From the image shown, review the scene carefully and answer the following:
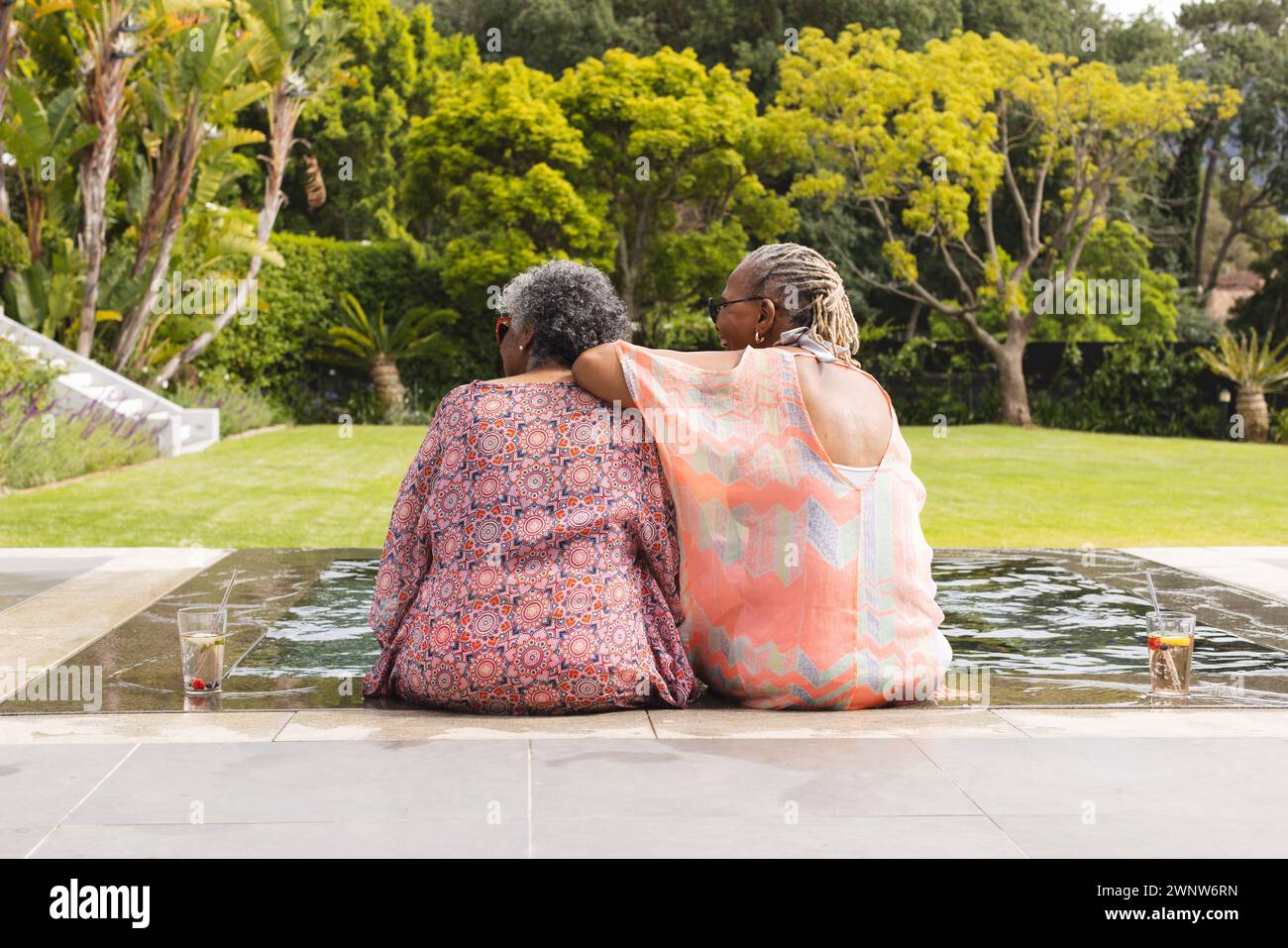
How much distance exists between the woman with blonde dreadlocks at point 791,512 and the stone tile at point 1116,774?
0.55 meters

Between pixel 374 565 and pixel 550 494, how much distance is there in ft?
12.6

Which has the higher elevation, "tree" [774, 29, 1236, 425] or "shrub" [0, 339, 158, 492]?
"tree" [774, 29, 1236, 425]

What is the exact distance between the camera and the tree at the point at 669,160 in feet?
87.4

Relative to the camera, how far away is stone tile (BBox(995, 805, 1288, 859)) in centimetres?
332

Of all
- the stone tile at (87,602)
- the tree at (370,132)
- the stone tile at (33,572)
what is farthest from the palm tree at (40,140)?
the tree at (370,132)

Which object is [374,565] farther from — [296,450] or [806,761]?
[296,450]

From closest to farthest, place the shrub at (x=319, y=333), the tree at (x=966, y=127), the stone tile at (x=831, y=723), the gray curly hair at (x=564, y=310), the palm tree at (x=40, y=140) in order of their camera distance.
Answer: the stone tile at (x=831, y=723), the gray curly hair at (x=564, y=310), the palm tree at (x=40, y=140), the shrub at (x=319, y=333), the tree at (x=966, y=127)

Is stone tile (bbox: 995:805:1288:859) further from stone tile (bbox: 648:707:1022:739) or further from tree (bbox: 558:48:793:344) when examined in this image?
tree (bbox: 558:48:793:344)

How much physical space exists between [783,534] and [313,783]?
173 centimetres

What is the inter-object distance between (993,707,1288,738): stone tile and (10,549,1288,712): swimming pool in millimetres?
122

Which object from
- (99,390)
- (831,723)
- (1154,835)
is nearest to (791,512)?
(831,723)

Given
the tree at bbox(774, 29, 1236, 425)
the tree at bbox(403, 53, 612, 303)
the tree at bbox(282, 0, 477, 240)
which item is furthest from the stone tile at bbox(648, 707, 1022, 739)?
the tree at bbox(282, 0, 477, 240)

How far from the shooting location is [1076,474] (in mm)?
17047

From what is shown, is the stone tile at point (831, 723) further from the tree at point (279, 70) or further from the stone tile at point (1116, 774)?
the tree at point (279, 70)
